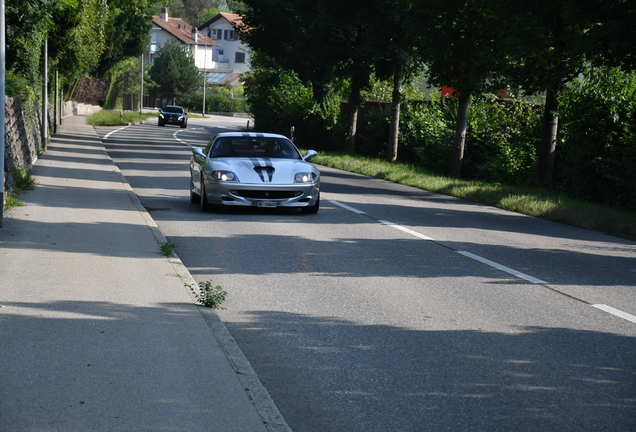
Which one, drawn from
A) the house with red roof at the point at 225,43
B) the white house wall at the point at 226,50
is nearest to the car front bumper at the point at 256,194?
the house with red roof at the point at 225,43

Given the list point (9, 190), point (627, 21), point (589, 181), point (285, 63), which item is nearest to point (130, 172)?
point (9, 190)

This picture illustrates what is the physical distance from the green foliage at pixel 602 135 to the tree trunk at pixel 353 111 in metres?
15.4

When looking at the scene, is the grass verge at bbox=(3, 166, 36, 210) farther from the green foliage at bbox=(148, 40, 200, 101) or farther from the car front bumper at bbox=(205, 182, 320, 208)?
the green foliage at bbox=(148, 40, 200, 101)

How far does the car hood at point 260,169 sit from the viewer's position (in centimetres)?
1288

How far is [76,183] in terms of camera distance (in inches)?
651

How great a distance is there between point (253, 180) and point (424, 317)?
6.74 metres

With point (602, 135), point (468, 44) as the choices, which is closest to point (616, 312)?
point (602, 135)

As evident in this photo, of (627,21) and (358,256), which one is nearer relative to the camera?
(358,256)

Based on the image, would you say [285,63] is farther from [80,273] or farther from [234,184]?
[80,273]

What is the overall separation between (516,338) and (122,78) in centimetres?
8995

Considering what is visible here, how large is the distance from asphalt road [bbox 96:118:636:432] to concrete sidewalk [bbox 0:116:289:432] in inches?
13.9

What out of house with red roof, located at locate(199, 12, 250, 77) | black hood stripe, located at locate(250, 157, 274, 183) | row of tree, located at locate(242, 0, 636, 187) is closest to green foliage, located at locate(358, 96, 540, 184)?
row of tree, located at locate(242, 0, 636, 187)

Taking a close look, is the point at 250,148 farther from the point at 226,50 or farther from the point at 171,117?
the point at 226,50

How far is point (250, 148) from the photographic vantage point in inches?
547
